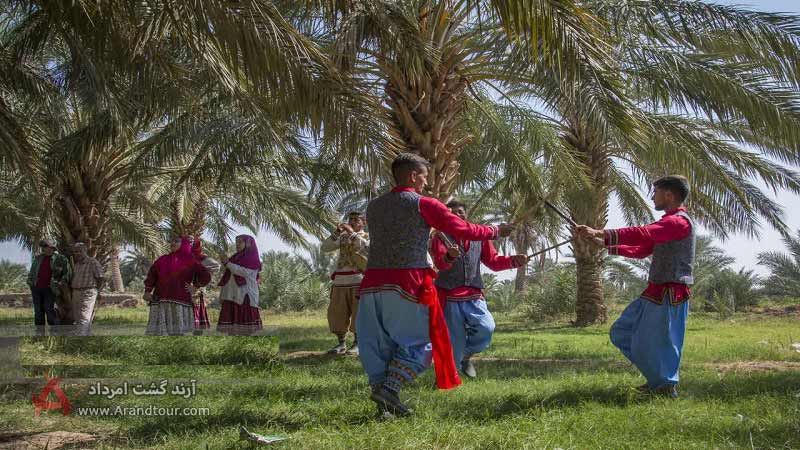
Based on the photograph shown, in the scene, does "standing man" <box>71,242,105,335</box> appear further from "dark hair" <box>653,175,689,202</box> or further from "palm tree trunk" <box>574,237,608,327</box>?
"dark hair" <box>653,175,689,202</box>

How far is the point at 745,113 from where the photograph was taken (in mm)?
8023

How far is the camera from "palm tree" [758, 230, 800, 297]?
16594 mm

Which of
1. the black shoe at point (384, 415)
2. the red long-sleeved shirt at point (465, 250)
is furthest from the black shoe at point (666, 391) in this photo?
the black shoe at point (384, 415)

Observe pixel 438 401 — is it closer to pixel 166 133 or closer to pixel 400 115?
pixel 400 115

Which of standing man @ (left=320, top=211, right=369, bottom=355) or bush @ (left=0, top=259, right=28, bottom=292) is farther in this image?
bush @ (left=0, top=259, right=28, bottom=292)

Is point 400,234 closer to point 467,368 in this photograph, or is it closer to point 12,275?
point 467,368

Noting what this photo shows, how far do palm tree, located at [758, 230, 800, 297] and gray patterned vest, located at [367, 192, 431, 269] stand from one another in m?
14.5

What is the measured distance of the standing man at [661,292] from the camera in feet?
17.0

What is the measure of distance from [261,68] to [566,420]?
3.14 m

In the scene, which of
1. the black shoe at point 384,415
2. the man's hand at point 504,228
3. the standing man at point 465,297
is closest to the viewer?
the black shoe at point 384,415

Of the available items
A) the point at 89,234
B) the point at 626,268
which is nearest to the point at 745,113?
the point at 89,234

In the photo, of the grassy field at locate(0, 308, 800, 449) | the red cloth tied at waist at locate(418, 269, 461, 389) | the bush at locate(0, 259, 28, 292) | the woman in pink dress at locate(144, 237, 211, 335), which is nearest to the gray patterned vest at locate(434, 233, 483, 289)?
the grassy field at locate(0, 308, 800, 449)

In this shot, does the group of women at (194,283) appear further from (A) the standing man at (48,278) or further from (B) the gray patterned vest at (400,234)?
(A) the standing man at (48,278)

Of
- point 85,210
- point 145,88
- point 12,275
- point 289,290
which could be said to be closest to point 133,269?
point 12,275
